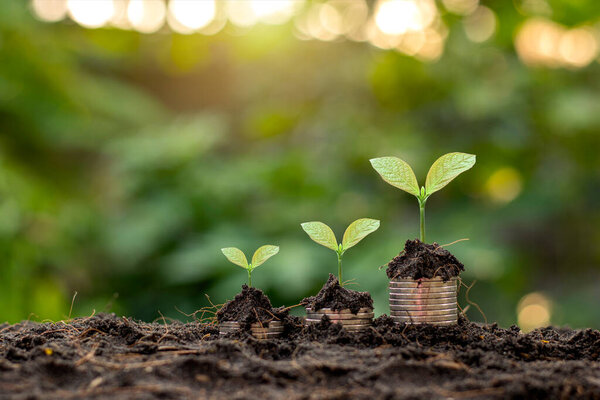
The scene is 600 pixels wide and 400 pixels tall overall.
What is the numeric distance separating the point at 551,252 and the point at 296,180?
8.24 feet

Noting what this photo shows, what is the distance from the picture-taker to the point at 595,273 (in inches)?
198

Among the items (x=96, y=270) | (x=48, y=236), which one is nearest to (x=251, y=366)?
(x=48, y=236)

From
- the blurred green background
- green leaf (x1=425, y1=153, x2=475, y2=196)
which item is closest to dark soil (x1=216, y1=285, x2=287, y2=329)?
green leaf (x1=425, y1=153, x2=475, y2=196)

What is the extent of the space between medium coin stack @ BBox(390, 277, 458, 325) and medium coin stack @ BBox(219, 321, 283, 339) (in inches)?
11.5

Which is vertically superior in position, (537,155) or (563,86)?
(563,86)

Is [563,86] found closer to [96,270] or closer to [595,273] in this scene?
[595,273]

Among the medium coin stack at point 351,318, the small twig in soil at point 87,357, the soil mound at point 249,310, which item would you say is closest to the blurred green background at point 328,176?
the soil mound at point 249,310

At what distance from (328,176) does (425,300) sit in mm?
3423

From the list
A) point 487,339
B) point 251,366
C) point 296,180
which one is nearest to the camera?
point 251,366

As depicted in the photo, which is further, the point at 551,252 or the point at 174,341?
the point at 551,252

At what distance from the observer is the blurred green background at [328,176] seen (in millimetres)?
4043

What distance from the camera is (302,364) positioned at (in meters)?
1.02

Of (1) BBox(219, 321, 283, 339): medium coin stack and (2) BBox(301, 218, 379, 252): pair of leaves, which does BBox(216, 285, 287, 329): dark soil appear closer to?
(1) BBox(219, 321, 283, 339): medium coin stack

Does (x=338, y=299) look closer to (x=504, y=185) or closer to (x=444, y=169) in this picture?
(x=444, y=169)
